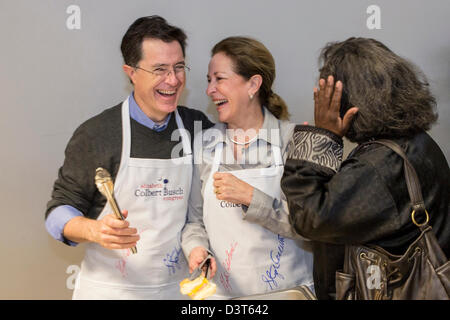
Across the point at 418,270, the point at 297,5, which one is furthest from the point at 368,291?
the point at 297,5

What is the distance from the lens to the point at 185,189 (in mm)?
1459

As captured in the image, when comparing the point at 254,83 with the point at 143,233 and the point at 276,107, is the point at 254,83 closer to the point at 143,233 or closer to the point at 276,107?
the point at 276,107

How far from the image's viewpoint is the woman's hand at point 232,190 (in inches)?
52.4

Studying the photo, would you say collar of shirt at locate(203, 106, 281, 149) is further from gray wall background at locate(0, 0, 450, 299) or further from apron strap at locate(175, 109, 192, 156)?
gray wall background at locate(0, 0, 450, 299)

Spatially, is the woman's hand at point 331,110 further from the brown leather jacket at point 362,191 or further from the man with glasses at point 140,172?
the man with glasses at point 140,172

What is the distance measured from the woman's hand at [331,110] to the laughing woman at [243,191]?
312 mm

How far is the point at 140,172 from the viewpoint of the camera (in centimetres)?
Answer: 140

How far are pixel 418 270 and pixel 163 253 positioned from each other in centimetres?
74

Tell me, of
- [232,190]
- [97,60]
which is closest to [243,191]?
[232,190]

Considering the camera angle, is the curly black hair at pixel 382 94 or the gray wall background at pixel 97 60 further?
the gray wall background at pixel 97 60

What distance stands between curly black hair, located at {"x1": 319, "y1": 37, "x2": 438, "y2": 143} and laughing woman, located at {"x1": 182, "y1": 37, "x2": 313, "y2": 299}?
36 centimetres

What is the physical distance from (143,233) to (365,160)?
0.71 metres
